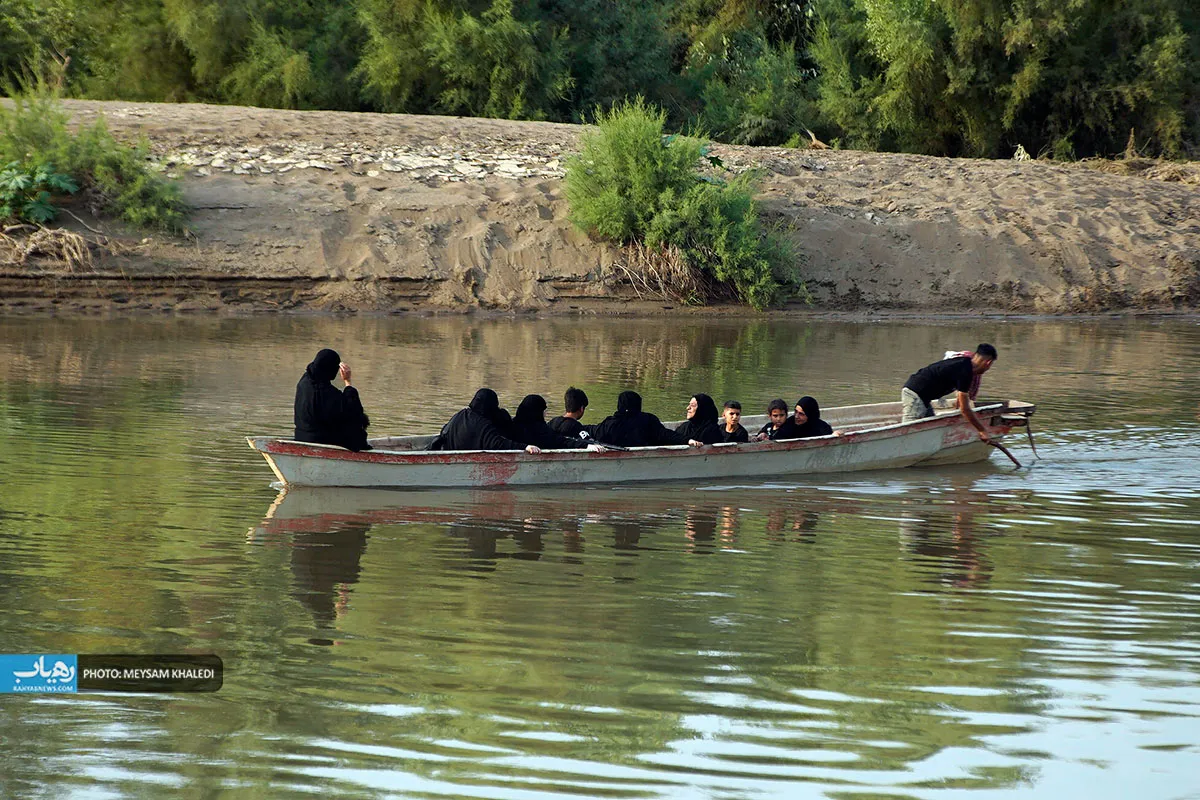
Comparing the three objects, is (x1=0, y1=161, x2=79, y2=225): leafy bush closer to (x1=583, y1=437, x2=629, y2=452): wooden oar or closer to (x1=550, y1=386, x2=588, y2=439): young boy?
(x1=550, y1=386, x2=588, y2=439): young boy

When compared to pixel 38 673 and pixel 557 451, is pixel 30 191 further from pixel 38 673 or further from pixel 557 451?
pixel 38 673

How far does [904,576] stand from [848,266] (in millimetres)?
17924

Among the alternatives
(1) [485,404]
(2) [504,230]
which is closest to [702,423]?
(1) [485,404]

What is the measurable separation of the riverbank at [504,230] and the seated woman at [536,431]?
12584mm

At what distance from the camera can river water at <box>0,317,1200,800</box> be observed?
19.1ft

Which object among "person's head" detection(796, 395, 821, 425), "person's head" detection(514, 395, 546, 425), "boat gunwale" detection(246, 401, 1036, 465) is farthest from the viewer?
"person's head" detection(796, 395, 821, 425)

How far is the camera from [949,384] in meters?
13.4

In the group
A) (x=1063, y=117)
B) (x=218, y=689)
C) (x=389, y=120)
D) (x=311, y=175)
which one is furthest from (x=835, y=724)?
(x=1063, y=117)

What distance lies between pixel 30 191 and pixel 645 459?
15309 millimetres

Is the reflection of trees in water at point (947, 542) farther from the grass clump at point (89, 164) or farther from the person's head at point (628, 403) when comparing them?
the grass clump at point (89, 164)

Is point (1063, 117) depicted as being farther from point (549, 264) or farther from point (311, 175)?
point (311, 175)

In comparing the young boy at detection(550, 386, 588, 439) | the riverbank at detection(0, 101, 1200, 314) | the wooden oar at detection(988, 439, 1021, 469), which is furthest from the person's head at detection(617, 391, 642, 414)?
the riverbank at detection(0, 101, 1200, 314)

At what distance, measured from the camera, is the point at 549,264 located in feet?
83.5

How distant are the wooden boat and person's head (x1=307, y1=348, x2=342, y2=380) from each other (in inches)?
21.7
